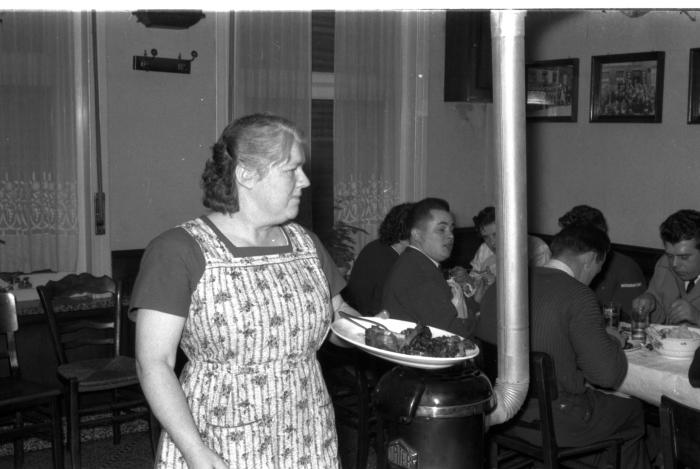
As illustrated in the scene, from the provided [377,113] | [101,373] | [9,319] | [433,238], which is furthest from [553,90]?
[9,319]

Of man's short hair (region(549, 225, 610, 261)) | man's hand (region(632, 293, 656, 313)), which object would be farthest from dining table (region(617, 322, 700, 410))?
man's hand (region(632, 293, 656, 313))

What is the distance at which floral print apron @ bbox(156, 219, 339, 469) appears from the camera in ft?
6.24

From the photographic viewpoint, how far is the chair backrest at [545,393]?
2.88 meters

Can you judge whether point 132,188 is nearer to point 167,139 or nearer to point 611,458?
point 167,139

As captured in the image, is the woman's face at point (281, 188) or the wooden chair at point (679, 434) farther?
the wooden chair at point (679, 434)

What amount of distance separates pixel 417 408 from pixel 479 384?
0.17 metres

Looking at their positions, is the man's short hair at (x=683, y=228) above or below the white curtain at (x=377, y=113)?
below

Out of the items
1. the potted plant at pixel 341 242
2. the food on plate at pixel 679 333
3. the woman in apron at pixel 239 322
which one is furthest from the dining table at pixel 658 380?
the potted plant at pixel 341 242

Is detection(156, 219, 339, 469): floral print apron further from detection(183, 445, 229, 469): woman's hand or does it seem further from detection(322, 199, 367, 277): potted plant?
detection(322, 199, 367, 277): potted plant

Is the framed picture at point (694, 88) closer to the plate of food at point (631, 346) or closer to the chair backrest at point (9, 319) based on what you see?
the plate of food at point (631, 346)

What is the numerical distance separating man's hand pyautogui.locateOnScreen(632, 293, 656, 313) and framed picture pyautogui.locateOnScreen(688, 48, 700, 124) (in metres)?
1.42

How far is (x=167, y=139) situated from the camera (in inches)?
198

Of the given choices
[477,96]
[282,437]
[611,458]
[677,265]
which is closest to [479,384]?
[282,437]

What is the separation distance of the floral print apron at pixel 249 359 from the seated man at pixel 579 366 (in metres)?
1.37
